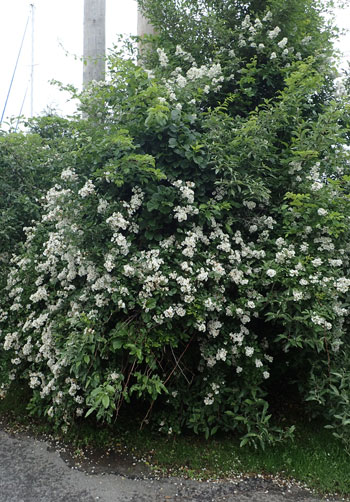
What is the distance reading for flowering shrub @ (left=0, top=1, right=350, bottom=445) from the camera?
111 inches

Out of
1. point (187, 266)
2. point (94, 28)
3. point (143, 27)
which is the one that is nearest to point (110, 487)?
point (187, 266)

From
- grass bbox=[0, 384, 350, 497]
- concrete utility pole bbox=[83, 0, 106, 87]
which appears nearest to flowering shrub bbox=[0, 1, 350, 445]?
grass bbox=[0, 384, 350, 497]

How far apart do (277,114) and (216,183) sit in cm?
78

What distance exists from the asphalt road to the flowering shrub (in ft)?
1.13

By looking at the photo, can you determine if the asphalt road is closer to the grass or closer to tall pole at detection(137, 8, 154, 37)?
the grass

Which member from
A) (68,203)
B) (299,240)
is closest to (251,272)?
(299,240)

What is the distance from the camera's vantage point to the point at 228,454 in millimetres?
3148

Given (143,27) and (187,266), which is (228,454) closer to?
(187,266)

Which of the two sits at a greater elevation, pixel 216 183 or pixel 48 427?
pixel 216 183

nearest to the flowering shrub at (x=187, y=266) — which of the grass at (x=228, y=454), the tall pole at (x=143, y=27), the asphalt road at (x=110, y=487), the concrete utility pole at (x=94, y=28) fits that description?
the grass at (x=228, y=454)

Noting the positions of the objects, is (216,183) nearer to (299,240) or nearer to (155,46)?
(299,240)

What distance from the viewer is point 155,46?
4.55 meters

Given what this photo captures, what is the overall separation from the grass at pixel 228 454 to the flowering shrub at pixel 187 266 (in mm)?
147

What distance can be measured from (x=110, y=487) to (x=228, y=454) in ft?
2.92
